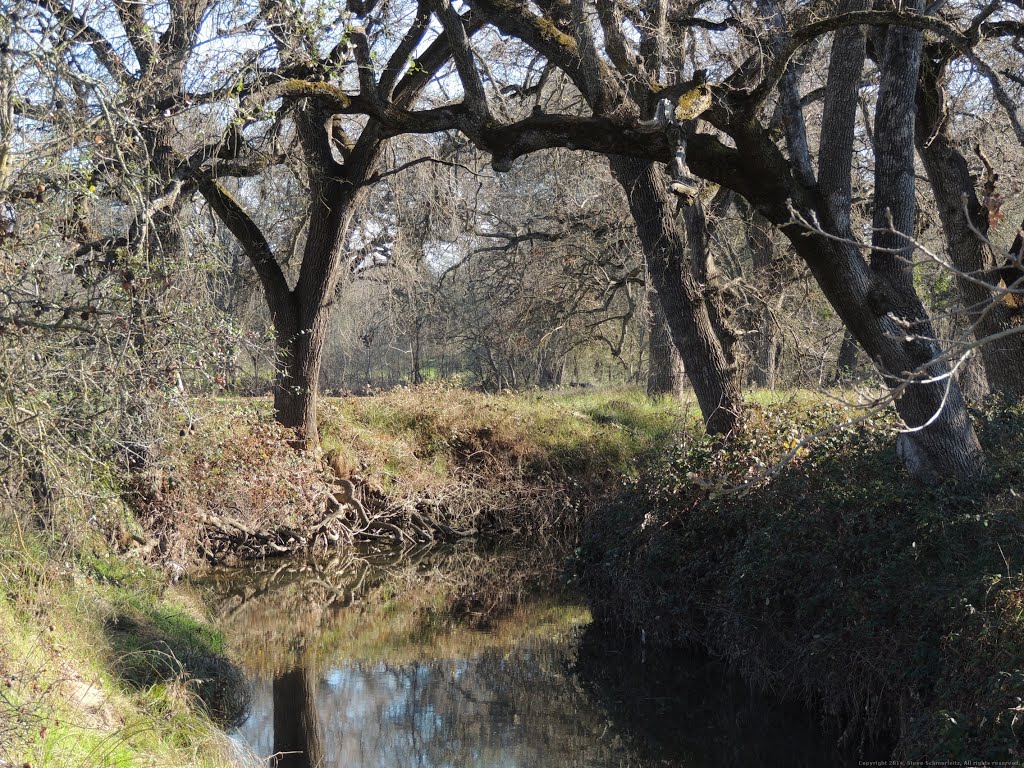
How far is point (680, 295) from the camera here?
11.2 meters

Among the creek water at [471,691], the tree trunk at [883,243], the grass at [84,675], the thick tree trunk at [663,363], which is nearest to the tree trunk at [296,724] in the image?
the creek water at [471,691]

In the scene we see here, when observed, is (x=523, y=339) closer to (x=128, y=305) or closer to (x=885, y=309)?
(x=885, y=309)

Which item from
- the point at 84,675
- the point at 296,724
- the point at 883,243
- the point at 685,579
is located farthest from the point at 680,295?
the point at 84,675

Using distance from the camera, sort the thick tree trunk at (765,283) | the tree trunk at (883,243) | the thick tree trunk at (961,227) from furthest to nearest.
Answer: the thick tree trunk at (765,283) → the thick tree trunk at (961,227) → the tree trunk at (883,243)

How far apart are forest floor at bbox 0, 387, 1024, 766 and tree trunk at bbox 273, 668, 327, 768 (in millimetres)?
487

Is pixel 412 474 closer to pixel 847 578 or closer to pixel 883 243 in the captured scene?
pixel 883 243

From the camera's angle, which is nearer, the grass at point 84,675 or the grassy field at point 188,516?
the grass at point 84,675

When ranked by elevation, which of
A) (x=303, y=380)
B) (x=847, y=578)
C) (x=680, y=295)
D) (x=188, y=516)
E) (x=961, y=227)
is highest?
(x=961, y=227)

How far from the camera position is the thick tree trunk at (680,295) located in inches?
435

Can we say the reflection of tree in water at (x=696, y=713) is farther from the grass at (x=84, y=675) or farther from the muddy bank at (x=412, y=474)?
the muddy bank at (x=412, y=474)

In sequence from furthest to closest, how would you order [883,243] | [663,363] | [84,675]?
[663,363] < [883,243] < [84,675]

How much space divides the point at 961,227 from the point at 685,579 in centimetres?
481

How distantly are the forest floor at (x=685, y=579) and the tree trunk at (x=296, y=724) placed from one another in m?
0.49

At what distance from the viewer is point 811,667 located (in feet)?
25.3
